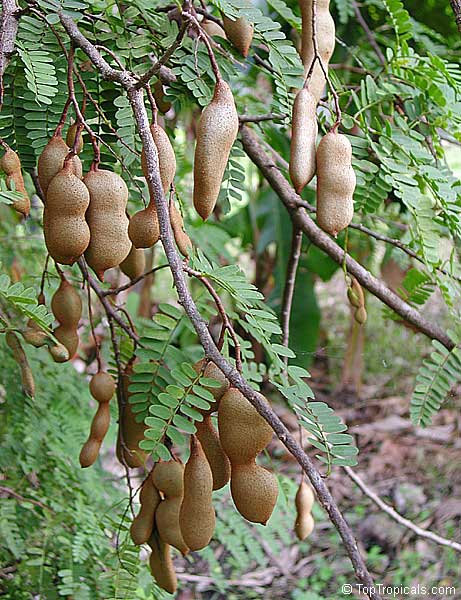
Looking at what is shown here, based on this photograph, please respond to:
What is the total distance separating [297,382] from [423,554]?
1.85 metres

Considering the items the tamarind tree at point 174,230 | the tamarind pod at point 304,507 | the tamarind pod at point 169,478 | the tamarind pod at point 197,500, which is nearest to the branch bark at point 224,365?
the tamarind tree at point 174,230

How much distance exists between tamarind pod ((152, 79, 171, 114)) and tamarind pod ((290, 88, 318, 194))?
0.20 metres

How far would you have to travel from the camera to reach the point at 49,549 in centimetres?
113

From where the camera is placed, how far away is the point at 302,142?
23.4 inches

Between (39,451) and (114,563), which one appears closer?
(114,563)

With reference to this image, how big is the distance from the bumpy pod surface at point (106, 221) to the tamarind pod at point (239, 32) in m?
0.23

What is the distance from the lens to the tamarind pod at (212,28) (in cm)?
79

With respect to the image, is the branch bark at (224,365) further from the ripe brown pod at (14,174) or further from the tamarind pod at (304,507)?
the tamarind pod at (304,507)

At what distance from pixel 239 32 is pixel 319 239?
0.35 metres

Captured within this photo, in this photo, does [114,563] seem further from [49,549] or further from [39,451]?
[39,451]

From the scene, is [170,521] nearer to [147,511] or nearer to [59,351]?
[147,511]

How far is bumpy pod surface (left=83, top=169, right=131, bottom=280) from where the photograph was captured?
1.81 ft

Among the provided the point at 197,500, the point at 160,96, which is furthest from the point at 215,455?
the point at 160,96

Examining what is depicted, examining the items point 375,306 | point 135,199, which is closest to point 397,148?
point 135,199
